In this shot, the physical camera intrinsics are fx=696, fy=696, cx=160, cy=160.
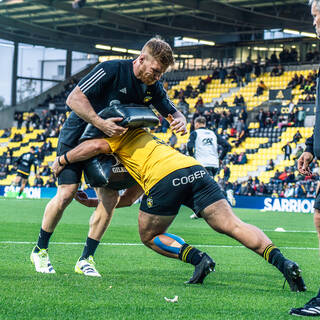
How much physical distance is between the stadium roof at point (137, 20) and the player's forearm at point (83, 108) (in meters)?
31.4

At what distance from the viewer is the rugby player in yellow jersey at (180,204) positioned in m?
5.46

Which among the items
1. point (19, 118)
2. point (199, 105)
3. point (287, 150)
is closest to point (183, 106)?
point (199, 105)

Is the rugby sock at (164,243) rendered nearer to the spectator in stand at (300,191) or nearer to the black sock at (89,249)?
the black sock at (89,249)

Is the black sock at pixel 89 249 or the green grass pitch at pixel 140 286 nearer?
the green grass pitch at pixel 140 286

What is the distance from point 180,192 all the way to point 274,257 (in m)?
0.89

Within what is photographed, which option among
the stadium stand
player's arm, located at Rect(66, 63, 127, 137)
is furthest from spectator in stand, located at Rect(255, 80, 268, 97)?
player's arm, located at Rect(66, 63, 127, 137)

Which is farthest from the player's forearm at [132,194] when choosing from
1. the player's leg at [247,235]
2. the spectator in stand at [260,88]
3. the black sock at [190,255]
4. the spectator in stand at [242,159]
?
the spectator in stand at [260,88]

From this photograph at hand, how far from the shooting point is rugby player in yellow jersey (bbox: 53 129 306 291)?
5.46m

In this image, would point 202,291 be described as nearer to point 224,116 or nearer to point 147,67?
point 147,67

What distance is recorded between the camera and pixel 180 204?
561cm

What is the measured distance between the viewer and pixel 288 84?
39.2m

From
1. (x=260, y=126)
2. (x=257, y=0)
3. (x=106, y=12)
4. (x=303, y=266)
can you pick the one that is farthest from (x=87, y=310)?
(x=106, y=12)

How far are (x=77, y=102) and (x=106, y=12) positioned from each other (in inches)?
1448

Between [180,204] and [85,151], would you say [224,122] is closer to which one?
[85,151]
